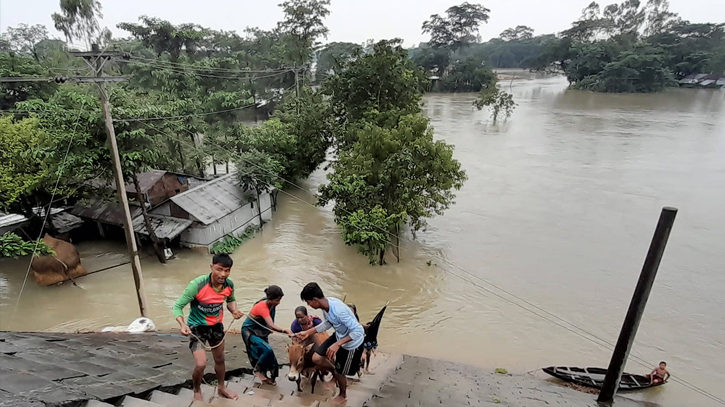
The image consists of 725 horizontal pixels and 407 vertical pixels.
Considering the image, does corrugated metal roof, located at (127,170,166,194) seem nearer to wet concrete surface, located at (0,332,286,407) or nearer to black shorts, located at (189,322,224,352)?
wet concrete surface, located at (0,332,286,407)

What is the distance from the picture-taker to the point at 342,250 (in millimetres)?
16812

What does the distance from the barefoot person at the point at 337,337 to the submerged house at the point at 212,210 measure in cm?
1134

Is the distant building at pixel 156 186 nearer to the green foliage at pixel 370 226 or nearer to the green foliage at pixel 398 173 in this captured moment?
the green foliage at pixel 398 173

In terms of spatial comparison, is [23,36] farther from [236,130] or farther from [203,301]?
[203,301]

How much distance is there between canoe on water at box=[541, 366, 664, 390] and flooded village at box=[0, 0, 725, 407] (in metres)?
0.05

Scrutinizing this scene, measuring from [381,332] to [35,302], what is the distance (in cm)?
1034

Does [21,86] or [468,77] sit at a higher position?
[468,77]

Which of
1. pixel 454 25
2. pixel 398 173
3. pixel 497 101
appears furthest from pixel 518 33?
pixel 398 173

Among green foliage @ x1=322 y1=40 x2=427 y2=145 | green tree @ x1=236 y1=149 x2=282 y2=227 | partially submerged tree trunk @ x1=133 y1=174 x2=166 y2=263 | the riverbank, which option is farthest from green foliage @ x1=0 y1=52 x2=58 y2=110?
the riverbank

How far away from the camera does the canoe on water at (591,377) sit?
8.99m

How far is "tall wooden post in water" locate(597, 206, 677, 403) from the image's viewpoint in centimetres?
521

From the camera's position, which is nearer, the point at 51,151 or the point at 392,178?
the point at 51,151

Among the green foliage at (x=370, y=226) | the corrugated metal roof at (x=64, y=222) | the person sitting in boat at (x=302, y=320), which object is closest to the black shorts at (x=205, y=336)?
the person sitting in boat at (x=302, y=320)

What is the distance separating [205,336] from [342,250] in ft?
41.0
